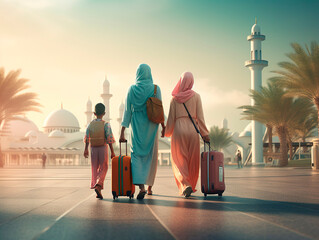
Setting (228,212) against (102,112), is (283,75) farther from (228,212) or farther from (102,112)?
(228,212)

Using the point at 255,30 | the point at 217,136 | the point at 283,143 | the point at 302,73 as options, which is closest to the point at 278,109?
the point at 283,143

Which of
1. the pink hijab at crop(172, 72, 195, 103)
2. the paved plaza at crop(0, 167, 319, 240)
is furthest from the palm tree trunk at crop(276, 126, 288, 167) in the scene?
the paved plaza at crop(0, 167, 319, 240)

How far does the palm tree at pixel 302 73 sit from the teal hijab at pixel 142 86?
1399 cm

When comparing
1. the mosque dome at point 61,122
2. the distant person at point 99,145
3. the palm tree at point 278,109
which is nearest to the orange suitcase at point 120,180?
the distant person at point 99,145

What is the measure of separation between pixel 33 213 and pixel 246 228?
194 centimetres

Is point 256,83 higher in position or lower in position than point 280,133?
higher

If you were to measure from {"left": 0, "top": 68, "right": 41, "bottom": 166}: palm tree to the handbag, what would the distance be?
20.4m

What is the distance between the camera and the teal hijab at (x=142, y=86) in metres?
5.30

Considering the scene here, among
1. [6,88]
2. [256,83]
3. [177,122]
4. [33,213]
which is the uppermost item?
[256,83]

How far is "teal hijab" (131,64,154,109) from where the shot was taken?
530 centimetres

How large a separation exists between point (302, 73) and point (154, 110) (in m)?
14.5

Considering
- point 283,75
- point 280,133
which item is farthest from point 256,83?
point 283,75

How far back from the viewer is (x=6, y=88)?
77.3 ft

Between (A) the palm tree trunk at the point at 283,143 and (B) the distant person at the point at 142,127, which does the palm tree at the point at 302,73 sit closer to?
Answer: (A) the palm tree trunk at the point at 283,143
